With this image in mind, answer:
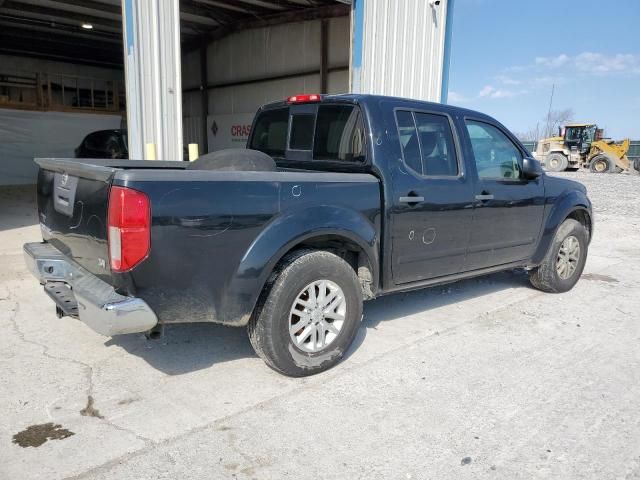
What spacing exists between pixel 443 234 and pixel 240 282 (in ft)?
6.27

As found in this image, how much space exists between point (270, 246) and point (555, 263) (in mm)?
3770

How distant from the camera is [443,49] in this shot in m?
11.2

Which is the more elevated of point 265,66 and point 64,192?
point 265,66

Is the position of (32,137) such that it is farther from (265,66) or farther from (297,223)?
(297,223)

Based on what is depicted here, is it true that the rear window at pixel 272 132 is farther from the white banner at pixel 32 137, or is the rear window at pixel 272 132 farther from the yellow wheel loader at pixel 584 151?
the yellow wheel loader at pixel 584 151

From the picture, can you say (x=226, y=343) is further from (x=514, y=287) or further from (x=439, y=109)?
(x=514, y=287)

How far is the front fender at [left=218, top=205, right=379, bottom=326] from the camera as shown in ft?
10.00

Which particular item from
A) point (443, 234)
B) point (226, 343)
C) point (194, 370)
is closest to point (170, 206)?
point (194, 370)

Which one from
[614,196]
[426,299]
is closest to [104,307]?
[426,299]

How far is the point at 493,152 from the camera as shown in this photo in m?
4.77

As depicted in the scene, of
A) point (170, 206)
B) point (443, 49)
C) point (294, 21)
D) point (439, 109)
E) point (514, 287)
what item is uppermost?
point (294, 21)

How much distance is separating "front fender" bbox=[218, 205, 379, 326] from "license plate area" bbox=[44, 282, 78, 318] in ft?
2.95

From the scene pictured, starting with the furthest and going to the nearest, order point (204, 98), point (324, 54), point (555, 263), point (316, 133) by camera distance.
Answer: point (204, 98)
point (324, 54)
point (555, 263)
point (316, 133)

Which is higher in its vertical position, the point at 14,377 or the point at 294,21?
the point at 294,21
